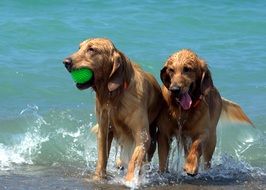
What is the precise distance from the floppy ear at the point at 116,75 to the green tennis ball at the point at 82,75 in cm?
22

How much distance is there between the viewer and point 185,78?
786cm

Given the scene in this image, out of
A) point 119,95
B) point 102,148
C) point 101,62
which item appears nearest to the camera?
point 101,62

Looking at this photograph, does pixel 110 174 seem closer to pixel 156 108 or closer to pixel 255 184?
pixel 156 108

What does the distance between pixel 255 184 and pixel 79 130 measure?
329 centimetres

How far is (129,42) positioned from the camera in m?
16.9

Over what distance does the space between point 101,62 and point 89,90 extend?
5461mm

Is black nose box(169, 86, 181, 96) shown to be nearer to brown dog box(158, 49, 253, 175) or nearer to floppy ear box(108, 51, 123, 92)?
brown dog box(158, 49, 253, 175)

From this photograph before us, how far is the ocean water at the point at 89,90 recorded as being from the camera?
846 cm

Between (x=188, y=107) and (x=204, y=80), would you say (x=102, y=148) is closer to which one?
(x=188, y=107)

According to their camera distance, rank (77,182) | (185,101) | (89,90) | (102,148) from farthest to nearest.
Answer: (89,90) → (102,148) → (77,182) → (185,101)

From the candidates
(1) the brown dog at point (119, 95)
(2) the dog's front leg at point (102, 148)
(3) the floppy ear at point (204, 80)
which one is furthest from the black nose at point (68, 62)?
(3) the floppy ear at point (204, 80)

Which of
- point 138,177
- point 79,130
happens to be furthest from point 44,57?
point 138,177

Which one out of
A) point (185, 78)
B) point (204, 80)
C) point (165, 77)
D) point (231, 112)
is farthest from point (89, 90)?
point (185, 78)

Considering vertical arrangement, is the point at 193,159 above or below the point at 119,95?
below
